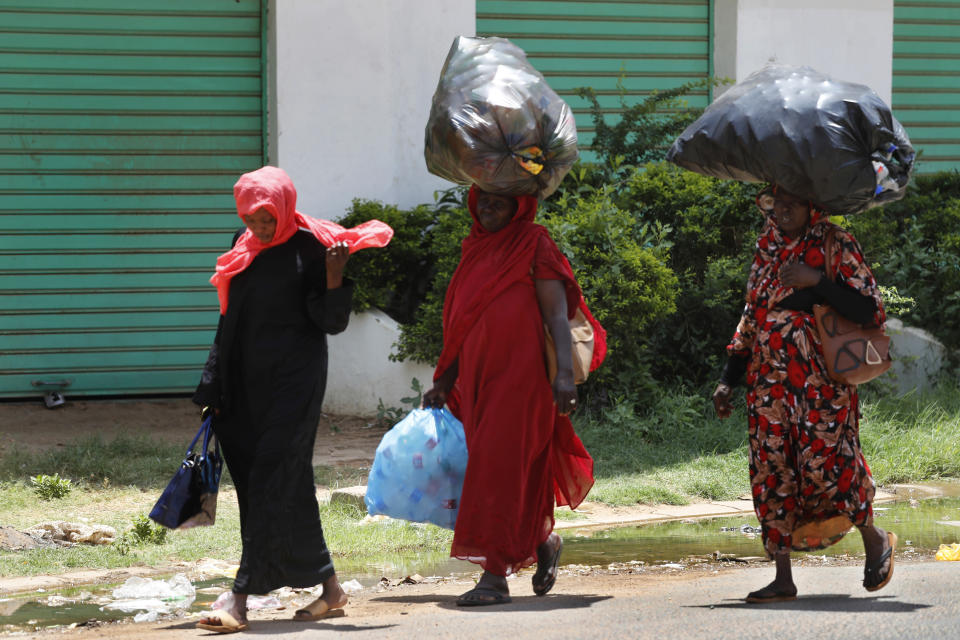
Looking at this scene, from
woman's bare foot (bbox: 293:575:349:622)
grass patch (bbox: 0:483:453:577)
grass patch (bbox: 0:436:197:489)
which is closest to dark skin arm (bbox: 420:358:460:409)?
woman's bare foot (bbox: 293:575:349:622)

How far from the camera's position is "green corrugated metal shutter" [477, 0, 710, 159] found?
11352 millimetres

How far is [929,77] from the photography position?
1279 centimetres

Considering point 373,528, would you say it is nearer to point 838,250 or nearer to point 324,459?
→ point 324,459

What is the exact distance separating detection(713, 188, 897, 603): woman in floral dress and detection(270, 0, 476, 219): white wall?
19.7 feet

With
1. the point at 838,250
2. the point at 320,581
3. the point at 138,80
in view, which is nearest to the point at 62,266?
the point at 138,80

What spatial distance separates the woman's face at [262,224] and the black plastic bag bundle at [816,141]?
5.64 ft

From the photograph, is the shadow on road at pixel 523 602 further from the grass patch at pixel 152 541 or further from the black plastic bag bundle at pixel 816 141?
the black plastic bag bundle at pixel 816 141

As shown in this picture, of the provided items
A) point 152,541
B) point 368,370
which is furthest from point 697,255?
point 152,541

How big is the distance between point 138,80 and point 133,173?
2.55ft

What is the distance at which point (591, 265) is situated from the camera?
29.3 feet

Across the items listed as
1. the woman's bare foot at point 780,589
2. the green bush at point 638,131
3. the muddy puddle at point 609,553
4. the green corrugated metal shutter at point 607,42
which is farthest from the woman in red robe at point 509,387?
the green corrugated metal shutter at point 607,42

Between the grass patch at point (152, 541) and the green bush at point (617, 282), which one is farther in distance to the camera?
the green bush at point (617, 282)

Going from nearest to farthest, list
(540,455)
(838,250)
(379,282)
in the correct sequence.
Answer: (838,250)
(540,455)
(379,282)

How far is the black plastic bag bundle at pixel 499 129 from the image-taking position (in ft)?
15.9
